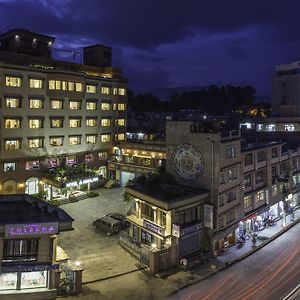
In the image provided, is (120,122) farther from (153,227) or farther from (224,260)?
(224,260)

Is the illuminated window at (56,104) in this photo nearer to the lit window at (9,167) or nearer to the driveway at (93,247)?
the lit window at (9,167)

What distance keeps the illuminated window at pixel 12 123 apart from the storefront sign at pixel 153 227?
29.2 m

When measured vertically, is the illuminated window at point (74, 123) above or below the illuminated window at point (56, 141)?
above

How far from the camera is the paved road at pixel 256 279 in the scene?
105 ft

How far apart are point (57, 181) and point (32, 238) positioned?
28158 millimetres

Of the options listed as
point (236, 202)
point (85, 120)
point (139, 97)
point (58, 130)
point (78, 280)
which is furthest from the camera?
point (139, 97)

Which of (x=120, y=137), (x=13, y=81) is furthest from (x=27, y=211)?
(x=120, y=137)

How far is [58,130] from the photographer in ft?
206

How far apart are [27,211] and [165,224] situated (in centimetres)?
1445

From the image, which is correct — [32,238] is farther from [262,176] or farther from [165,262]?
[262,176]

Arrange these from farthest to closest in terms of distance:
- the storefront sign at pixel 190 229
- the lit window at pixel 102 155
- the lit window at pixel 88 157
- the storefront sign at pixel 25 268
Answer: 1. the lit window at pixel 102 155
2. the lit window at pixel 88 157
3. the storefront sign at pixel 190 229
4. the storefront sign at pixel 25 268

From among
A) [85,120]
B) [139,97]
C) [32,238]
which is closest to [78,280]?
[32,238]

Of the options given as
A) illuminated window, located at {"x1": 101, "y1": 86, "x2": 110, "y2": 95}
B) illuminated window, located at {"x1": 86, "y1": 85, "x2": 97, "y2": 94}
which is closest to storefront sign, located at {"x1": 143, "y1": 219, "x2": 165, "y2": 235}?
illuminated window, located at {"x1": 86, "y1": 85, "x2": 97, "y2": 94}

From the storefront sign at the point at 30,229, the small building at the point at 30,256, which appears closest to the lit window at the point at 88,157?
the small building at the point at 30,256
